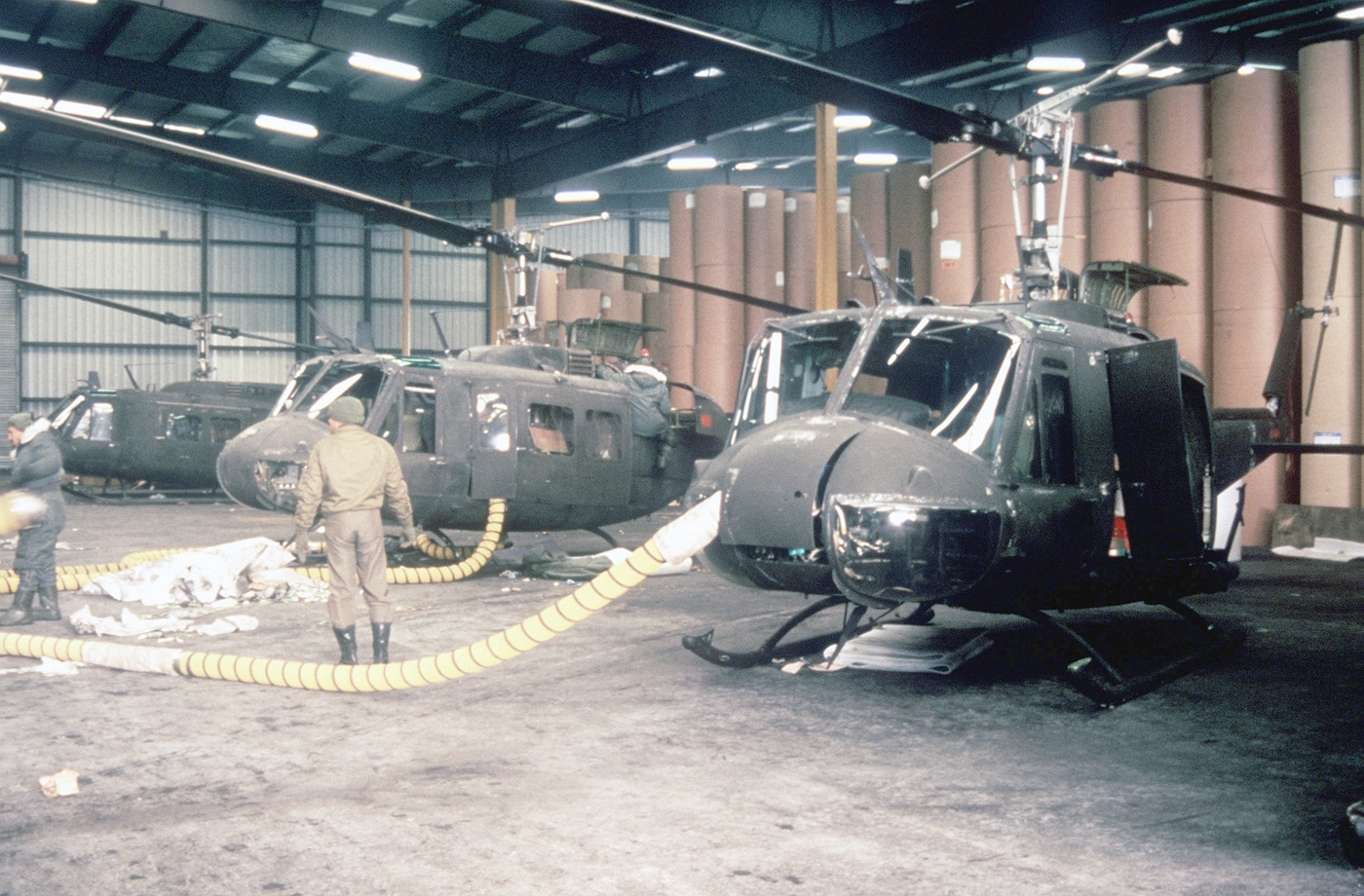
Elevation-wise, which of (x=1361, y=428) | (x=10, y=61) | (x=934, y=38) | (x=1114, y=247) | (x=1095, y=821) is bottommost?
(x=1095, y=821)

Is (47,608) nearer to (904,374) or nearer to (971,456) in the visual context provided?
(904,374)

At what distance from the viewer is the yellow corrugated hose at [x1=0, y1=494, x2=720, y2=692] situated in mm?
5621

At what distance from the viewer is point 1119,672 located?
6449 millimetres

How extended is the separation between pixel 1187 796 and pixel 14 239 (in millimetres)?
32821

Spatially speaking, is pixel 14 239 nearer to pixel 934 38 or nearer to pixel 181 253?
pixel 181 253

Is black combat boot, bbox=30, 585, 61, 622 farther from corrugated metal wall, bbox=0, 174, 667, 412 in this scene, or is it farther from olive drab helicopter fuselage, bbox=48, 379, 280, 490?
corrugated metal wall, bbox=0, 174, 667, 412

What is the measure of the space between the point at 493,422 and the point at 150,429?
11.3 m

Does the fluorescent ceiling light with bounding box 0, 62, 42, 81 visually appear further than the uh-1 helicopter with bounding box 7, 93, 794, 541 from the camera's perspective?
Yes

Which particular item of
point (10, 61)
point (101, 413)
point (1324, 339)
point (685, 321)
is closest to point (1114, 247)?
point (1324, 339)

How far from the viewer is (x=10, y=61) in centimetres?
1994

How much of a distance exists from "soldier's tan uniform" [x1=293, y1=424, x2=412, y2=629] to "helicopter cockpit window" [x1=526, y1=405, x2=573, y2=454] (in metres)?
3.65

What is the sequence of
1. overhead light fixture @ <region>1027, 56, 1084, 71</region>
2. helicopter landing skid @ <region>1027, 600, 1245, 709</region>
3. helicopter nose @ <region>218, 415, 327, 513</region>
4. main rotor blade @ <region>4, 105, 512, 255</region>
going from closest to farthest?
helicopter landing skid @ <region>1027, 600, 1245, 709</region>
main rotor blade @ <region>4, 105, 512, 255</region>
helicopter nose @ <region>218, 415, 327, 513</region>
overhead light fixture @ <region>1027, 56, 1084, 71</region>

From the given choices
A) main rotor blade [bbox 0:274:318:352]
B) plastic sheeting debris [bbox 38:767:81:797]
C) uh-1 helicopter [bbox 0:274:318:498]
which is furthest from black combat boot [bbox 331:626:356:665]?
uh-1 helicopter [bbox 0:274:318:498]

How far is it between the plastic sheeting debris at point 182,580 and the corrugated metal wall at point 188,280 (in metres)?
22.0
